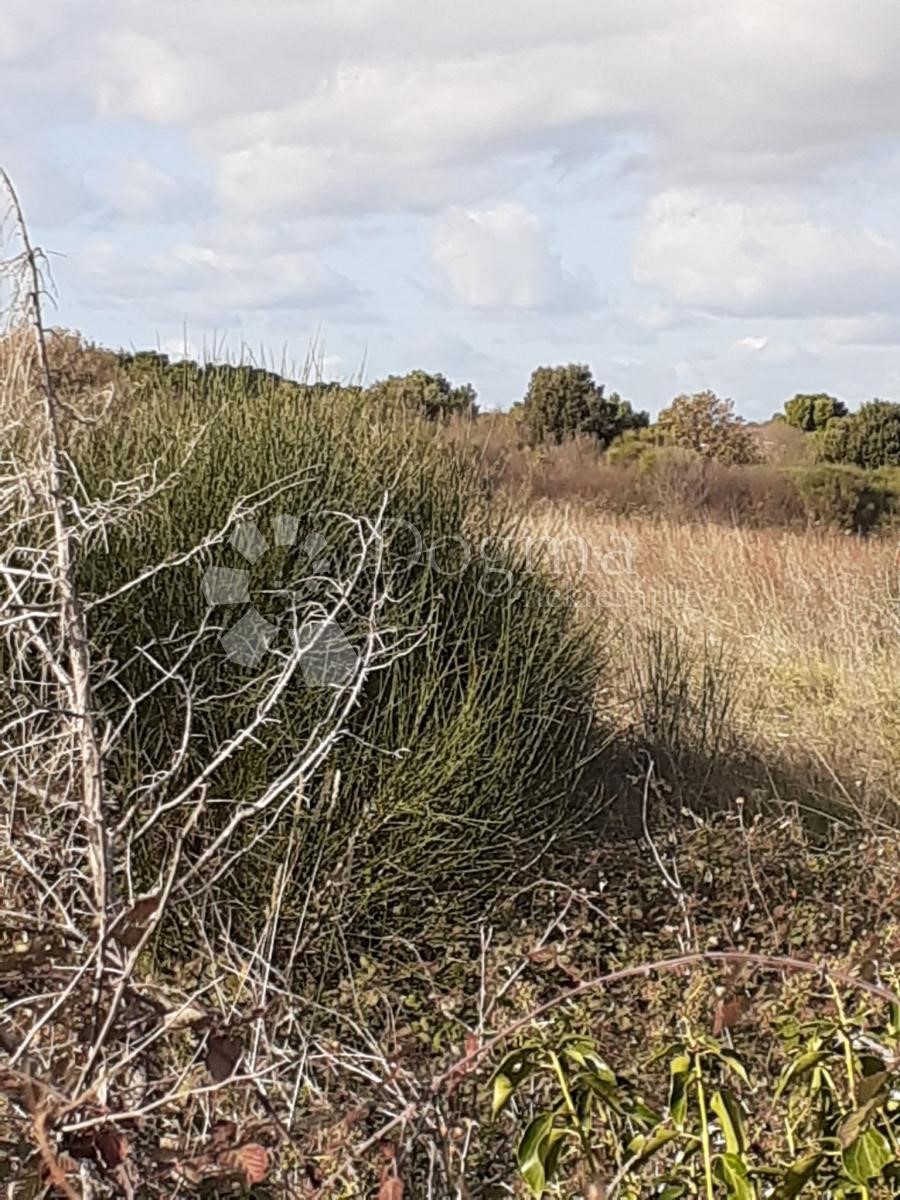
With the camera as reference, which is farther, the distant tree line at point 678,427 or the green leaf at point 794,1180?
the distant tree line at point 678,427

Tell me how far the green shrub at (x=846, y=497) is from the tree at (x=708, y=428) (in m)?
3.62

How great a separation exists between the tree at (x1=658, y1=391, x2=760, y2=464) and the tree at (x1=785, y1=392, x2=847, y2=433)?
3050 mm

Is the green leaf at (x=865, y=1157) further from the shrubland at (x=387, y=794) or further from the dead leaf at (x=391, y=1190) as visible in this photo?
the dead leaf at (x=391, y=1190)

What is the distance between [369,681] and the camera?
4.28 meters

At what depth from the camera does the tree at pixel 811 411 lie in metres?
25.1

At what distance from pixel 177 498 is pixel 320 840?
1.15 metres

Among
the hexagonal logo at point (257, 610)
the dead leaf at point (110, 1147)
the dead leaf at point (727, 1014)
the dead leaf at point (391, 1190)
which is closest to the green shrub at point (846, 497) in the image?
the hexagonal logo at point (257, 610)

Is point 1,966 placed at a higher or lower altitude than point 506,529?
lower

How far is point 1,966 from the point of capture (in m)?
1.57

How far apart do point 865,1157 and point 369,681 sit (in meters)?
3.01

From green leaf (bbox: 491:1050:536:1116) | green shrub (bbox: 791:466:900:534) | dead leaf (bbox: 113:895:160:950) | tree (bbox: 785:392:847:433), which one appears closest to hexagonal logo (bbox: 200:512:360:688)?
dead leaf (bbox: 113:895:160:950)

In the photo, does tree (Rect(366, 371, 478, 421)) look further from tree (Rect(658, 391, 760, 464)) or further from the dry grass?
tree (Rect(658, 391, 760, 464))

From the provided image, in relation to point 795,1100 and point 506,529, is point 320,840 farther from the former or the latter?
point 795,1100

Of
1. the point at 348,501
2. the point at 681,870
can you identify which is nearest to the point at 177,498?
the point at 348,501
